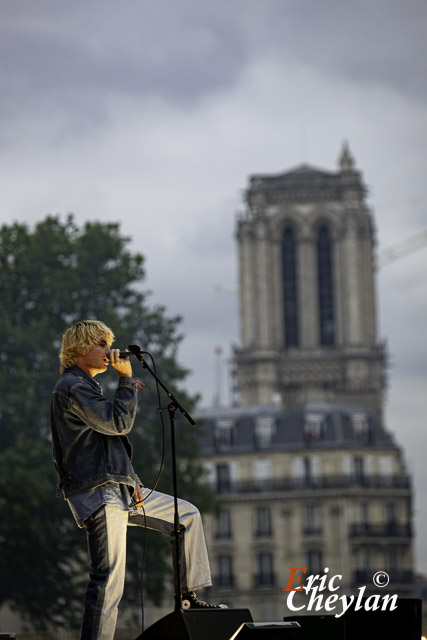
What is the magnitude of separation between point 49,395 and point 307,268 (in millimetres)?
54381

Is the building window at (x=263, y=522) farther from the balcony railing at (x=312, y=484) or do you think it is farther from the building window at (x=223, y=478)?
the building window at (x=223, y=478)

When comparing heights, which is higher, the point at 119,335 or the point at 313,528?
the point at 119,335

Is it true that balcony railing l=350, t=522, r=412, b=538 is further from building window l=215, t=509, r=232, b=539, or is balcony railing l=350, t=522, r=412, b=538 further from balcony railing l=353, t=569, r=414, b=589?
building window l=215, t=509, r=232, b=539

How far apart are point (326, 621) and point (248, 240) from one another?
264 ft

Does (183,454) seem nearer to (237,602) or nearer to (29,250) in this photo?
(29,250)

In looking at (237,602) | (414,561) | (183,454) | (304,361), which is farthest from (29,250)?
(304,361)

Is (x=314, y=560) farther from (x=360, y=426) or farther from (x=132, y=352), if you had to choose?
(x=132, y=352)

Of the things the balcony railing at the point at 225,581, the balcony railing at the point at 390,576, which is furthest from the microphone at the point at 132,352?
the balcony railing at the point at 390,576

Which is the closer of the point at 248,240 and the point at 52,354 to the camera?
the point at 52,354

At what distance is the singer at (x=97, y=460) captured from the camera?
6.47 m

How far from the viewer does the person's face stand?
22.0 ft

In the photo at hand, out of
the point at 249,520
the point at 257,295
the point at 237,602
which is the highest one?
the point at 257,295

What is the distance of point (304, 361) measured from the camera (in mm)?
82188

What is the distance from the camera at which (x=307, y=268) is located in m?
86.0
